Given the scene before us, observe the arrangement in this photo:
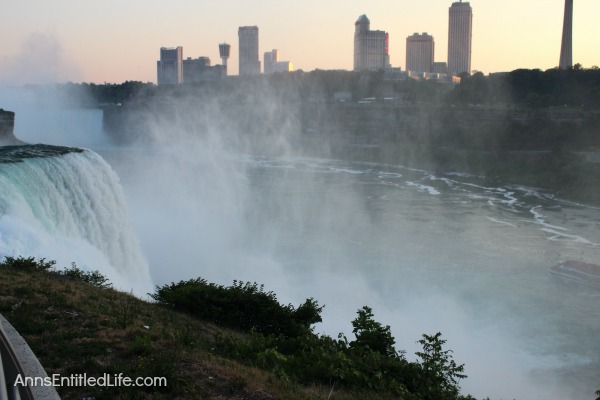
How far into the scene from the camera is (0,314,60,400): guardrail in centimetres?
272

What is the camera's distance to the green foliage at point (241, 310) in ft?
29.0

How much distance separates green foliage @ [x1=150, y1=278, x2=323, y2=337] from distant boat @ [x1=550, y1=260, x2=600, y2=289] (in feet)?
46.3

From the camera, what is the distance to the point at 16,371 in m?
2.89

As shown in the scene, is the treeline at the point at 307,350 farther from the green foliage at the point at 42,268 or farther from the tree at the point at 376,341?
the green foliage at the point at 42,268

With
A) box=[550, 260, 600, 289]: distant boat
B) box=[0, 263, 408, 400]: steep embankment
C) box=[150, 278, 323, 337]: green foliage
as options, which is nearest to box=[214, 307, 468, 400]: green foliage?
box=[0, 263, 408, 400]: steep embankment

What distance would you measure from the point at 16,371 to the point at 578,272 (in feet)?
67.3

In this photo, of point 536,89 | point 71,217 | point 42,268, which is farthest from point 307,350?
point 536,89

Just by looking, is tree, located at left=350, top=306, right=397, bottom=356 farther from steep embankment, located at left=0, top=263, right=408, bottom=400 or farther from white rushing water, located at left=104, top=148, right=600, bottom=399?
white rushing water, located at left=104, top=148, right=600, bottom=399

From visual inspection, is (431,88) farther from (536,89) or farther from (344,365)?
(344,365)

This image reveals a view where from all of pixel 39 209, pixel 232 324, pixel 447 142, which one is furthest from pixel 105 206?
pixel 447 142

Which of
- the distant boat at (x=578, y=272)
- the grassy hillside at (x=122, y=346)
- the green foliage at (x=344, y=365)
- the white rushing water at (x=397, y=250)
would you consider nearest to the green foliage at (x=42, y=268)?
the grassy hillside at (x=122, y=346)

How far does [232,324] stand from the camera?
8.88 meters

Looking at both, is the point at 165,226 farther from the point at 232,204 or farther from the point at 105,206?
the point at 105,206

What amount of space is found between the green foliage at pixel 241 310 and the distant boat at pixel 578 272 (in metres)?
14.1
